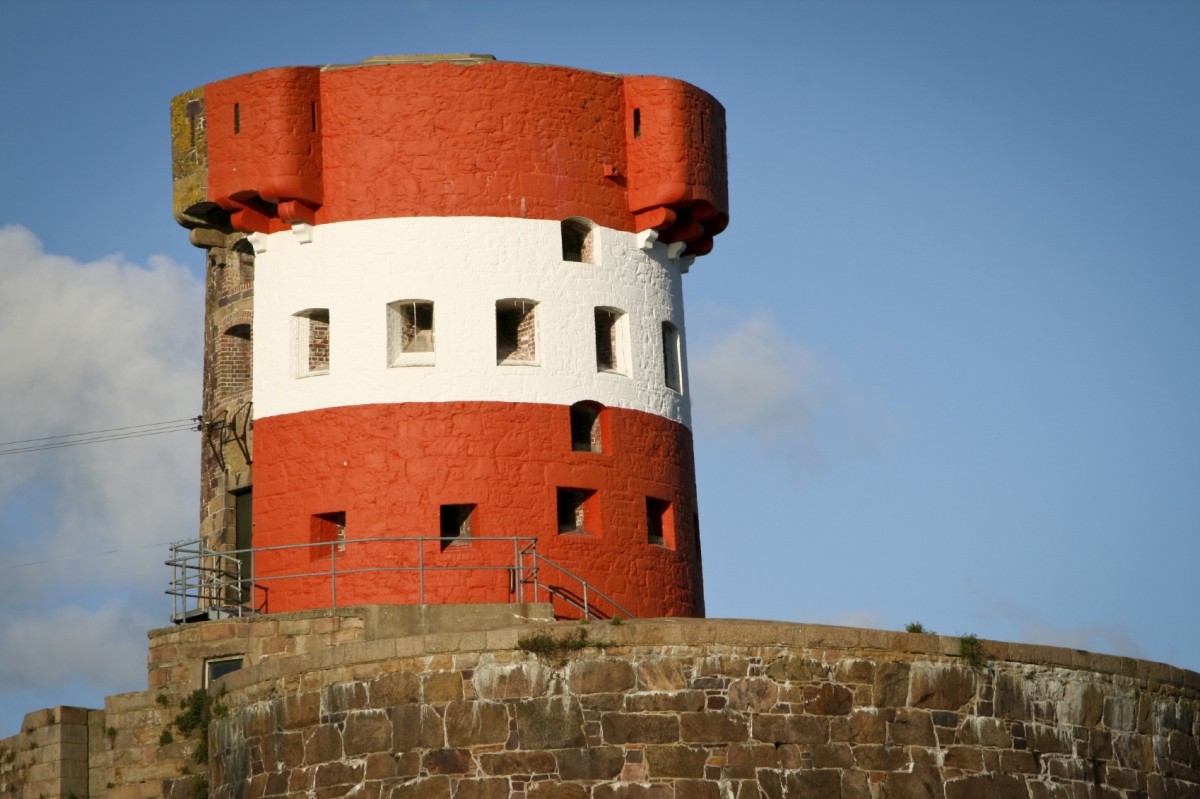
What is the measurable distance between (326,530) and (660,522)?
4654 millimetres

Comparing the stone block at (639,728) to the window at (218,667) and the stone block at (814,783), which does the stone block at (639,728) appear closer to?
the stone block at (814,783)

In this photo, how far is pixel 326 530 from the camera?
113ft

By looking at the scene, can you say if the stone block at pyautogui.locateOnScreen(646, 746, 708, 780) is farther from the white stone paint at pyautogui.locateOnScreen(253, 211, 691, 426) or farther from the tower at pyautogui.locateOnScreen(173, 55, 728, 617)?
the white stone paint at pyautogui.locateOnScreen(253, 211, 691, 426)

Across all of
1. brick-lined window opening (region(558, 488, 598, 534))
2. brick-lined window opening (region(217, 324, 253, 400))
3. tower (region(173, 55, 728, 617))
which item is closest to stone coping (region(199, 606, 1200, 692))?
tower (region(173, 55, 728, 617))

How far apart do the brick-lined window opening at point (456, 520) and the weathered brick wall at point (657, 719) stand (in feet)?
11.9

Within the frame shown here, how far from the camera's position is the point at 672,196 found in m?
36.0

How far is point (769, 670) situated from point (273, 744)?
6049 millimetres

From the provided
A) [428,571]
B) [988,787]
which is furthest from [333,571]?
[988,787]

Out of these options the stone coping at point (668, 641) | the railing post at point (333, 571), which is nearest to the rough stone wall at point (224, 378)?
the railing post at point (333, 571)

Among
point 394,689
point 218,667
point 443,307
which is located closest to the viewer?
point 394,689

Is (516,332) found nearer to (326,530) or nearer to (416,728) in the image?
(326,530)

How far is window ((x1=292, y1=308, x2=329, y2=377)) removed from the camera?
115 feet

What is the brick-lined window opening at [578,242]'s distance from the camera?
35.8m

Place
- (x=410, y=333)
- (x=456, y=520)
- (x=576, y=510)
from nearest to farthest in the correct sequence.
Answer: (x=456, y=520), (x=576, y=510), (x=410, y=333)
